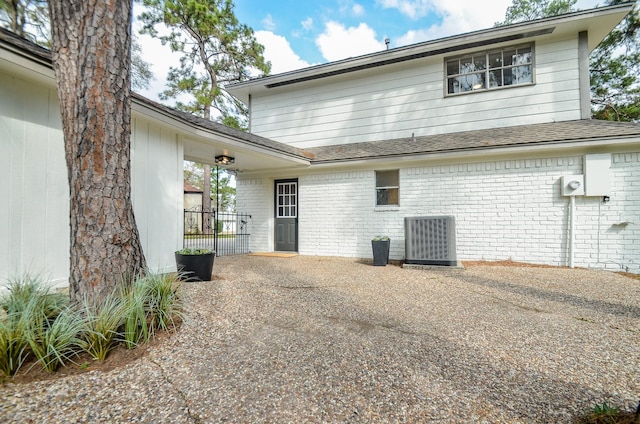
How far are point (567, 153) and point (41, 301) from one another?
7940 mm

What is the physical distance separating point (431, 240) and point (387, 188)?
6.17ft

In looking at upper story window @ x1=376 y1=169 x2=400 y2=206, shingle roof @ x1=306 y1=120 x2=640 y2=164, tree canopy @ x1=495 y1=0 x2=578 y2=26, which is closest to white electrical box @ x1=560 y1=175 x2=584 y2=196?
shingle roof @ x1=306 y1=120 x2=640 y2=164

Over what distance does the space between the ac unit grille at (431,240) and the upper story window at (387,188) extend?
1.23m

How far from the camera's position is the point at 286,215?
27.6ft

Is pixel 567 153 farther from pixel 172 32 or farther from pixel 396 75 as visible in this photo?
pixel 172 32

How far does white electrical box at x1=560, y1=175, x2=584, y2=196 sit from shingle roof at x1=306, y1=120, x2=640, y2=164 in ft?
2.29

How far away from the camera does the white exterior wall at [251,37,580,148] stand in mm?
6379

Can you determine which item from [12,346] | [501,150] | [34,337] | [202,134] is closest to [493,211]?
[501,150]

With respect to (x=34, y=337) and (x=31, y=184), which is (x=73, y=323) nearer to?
(x=34, y=337)

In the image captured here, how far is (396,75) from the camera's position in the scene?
25.6 feet

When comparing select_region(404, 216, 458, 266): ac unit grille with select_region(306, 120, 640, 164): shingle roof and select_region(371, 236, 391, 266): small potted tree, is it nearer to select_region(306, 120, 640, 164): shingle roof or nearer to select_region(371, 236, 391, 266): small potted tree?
select_region(371, 236, 391, 266): small potted tree

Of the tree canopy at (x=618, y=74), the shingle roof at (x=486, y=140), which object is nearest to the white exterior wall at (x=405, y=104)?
the shingle roof at (x=486, y=140)

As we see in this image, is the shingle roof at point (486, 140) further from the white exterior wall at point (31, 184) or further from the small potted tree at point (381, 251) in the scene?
the white exterior wall at point (31, 184)

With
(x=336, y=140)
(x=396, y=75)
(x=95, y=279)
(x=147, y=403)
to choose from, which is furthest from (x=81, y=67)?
(x=396, y=75)
